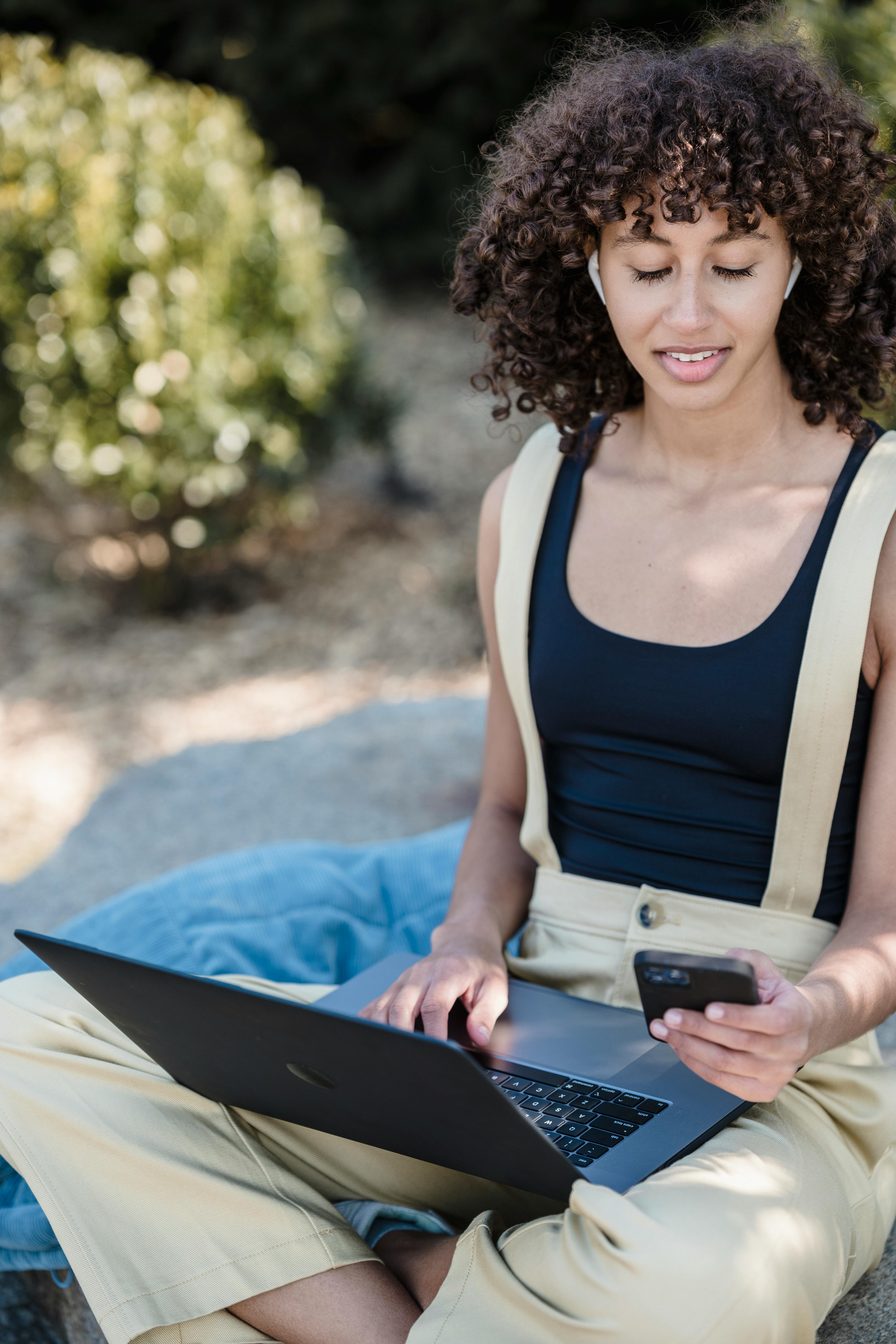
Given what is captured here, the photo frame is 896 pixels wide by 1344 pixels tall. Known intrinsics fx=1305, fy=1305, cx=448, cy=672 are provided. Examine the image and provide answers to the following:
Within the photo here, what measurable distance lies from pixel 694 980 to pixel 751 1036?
0.09 m

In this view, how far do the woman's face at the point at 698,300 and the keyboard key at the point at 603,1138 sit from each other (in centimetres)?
88

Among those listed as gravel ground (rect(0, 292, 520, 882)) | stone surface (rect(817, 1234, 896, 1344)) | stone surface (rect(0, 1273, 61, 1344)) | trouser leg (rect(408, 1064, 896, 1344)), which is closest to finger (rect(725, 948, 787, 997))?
trouser leg (rect(408, 1064, 896, 1344))

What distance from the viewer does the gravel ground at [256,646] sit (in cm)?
433

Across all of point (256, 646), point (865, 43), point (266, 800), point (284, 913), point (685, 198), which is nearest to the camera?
point (685, 198)

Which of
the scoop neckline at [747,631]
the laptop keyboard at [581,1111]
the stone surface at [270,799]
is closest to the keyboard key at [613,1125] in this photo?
the laptop keyboard at [581,1111]

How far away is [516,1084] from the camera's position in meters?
1.56

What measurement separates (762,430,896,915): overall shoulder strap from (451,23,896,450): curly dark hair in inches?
6.2

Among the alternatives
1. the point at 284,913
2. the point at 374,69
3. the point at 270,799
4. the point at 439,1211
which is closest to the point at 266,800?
the point at 270,799

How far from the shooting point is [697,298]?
1.58 m

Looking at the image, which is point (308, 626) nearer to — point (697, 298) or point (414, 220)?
point (414, 220)

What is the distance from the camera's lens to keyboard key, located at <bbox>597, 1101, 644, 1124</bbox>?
1488 millimetres

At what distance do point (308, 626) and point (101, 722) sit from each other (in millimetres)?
910

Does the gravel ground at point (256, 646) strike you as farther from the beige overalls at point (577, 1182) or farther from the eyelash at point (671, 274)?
the eyelash at point (671, 274)

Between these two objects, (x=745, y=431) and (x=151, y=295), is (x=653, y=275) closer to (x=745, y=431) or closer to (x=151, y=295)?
(x=745, y=431)
